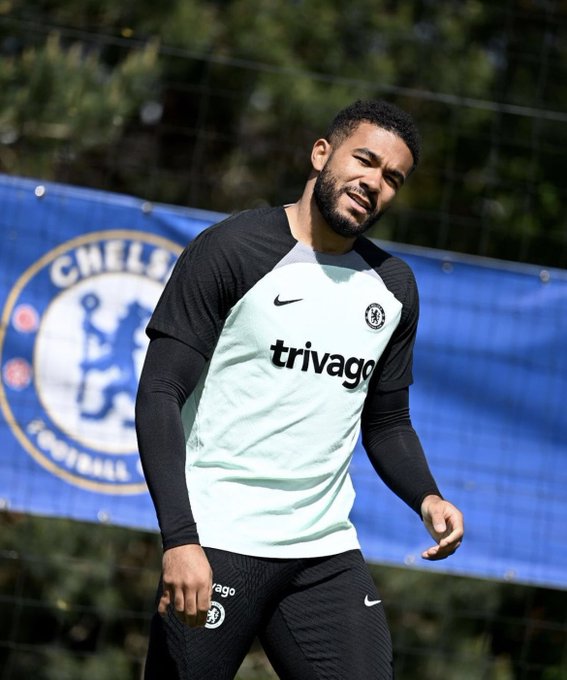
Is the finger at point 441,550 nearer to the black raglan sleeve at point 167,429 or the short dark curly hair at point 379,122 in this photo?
the black raglan sleeve at point 167,429

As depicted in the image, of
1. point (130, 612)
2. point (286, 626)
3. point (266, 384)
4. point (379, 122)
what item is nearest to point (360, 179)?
point (379, 122)

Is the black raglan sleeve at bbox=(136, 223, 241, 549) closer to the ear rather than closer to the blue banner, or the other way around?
the ear

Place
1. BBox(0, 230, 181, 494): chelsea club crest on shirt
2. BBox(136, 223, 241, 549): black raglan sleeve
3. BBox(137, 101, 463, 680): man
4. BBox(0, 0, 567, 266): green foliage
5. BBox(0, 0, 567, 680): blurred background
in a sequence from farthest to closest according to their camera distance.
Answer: BBox(0, 0, 567, 266): green foliage, BBox(0, 0, 567, 680): blurred background, BBox(0, 230, 181, 494): chelsea club crest on shirt, BBox(137, 101, 463, 680): man, BBox(136, 223, 241, 549): black raglan sleeve

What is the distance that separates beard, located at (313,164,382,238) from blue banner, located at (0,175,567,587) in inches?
87.0

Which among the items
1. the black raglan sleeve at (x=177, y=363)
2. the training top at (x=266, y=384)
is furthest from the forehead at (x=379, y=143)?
the black raglan sleeve at (x=177, y=363)

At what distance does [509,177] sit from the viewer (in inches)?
338

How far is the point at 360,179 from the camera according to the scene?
3000 mm

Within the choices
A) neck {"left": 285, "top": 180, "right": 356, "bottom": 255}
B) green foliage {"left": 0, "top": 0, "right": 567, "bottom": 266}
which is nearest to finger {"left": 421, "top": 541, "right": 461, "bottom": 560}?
neck {"left": 285, "top": 180, "right": 356, "bottom": 255}

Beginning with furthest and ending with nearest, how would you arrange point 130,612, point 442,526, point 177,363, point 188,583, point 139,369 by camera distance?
point 130,612 < point 139,369 < point 442,526 < point 177,363 < point 188,583

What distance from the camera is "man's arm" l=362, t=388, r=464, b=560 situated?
309 cm

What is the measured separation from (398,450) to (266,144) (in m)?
5.40

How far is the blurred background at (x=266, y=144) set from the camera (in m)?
6.66

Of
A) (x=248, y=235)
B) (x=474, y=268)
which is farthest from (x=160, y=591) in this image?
(x=474, y=268)

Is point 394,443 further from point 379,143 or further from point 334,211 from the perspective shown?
point 379,143
